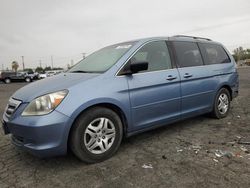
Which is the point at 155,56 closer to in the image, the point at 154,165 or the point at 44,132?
the point at 154,165

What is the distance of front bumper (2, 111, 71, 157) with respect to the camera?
2.82 meters

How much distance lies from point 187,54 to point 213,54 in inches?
37.6

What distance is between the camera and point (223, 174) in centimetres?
278

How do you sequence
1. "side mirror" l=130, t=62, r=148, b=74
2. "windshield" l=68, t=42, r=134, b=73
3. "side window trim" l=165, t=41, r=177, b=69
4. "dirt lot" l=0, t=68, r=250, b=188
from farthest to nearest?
"side window trim" l=165, t=41, r=177, b=69 → "windshield" l=68, t=42, r=134, b=73 → "side mirror" l=130, t=62, r=148, b=74 → "dirt lot" l=0, t=68, r=250, b=188

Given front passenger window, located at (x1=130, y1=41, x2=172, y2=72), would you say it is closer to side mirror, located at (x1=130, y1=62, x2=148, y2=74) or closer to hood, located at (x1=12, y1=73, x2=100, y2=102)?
side mirror, located at (x1=130, y1=62, x2=148, y2=74)

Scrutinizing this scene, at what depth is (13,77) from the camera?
98.2 ft

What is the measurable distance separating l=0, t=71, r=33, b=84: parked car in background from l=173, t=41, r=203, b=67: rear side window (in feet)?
94.8

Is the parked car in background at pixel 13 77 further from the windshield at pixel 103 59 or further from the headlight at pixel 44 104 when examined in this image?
the headlight at pixel 44 104

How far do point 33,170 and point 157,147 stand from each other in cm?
178

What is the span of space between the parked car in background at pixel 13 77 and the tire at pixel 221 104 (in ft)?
95.0

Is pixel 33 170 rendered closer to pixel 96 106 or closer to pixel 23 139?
pixel 23 139

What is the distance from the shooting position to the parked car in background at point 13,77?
29109 mm

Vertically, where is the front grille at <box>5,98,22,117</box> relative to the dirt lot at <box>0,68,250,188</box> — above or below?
above

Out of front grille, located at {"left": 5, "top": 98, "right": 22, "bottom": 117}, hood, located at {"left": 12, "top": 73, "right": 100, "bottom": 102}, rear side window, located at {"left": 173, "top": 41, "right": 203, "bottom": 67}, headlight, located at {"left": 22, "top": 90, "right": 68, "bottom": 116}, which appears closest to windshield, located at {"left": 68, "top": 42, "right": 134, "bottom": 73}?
hood, located at {"left": 12, "top": 73, "right": 100, "bottom": 102}
